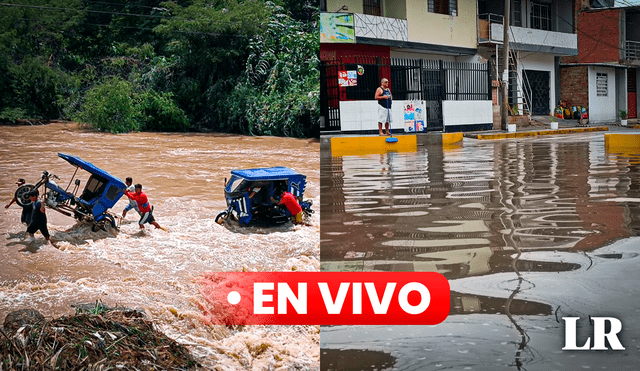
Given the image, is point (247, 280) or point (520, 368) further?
point (247, 280)

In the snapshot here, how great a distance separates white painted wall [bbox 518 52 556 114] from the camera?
2648cm

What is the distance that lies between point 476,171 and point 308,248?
9.04 ft

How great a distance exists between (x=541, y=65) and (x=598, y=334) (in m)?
26.0

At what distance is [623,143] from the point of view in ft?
46.4

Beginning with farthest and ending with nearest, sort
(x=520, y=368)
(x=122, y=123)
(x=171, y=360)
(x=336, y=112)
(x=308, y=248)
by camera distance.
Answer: (x=122, y=123) → (x=336, y=112) → (x=308, y=248) → (x=171, y=360) → (x=520, y=368)

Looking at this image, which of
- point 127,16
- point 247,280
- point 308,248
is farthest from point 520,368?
point 127,16

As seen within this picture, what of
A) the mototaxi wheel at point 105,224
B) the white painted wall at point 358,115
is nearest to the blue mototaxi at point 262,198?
the mototaxi wheel at point 105,224

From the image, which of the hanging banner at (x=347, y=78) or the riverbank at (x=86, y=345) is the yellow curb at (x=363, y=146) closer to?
the hanging banner at (x=347, y=78)

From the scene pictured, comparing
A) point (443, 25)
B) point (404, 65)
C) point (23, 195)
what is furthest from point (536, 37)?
point (23, 195)

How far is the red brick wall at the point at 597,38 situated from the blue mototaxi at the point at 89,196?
25134mm

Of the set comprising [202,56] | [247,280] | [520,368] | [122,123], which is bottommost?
[247,280]

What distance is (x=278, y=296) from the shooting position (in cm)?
534

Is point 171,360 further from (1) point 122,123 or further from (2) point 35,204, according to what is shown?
(1) point 122,123

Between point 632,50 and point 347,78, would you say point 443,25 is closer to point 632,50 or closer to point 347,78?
point 347,78
